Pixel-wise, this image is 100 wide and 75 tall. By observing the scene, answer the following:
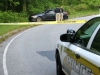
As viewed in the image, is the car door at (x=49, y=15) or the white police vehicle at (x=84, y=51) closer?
the white police vehicle at (x=84, y=51)

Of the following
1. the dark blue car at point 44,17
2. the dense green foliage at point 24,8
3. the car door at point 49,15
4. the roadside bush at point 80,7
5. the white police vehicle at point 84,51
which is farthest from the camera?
the roadside bush at point 80,7

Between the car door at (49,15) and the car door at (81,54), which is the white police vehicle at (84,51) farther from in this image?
the car door at (49,15)

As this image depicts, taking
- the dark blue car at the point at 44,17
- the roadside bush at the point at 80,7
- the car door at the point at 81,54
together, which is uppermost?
the car door at the point at 81,54

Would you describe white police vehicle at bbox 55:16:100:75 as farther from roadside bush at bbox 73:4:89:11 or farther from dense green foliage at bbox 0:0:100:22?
roadside bush at bbox 73:4:89:11

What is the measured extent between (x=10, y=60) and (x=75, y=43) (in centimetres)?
529

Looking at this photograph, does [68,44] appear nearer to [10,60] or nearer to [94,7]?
[10,60]

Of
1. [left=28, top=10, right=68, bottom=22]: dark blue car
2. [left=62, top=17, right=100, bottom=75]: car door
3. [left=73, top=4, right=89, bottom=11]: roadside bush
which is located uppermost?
[left=62, top=17, right=100, bottom=75]: car door

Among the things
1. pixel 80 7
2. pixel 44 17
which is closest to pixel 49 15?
pixel 44 17

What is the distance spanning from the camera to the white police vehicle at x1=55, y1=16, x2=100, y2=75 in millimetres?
3945

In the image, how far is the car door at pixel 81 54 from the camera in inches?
158

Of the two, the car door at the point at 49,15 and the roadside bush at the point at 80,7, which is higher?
the car door at the point at 49,15

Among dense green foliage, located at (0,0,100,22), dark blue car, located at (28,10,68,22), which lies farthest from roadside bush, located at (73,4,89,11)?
dark blue car, located at (28,10,68,22)

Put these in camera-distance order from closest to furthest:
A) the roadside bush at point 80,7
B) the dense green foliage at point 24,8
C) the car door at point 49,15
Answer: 1. the car door at point 49,15
2. the dense green foliage at point 24,8
3. the roadside bush at point 80,7

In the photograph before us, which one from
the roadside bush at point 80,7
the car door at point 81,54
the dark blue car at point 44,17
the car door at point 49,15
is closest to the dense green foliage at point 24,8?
the roadside bush at point 80,7
